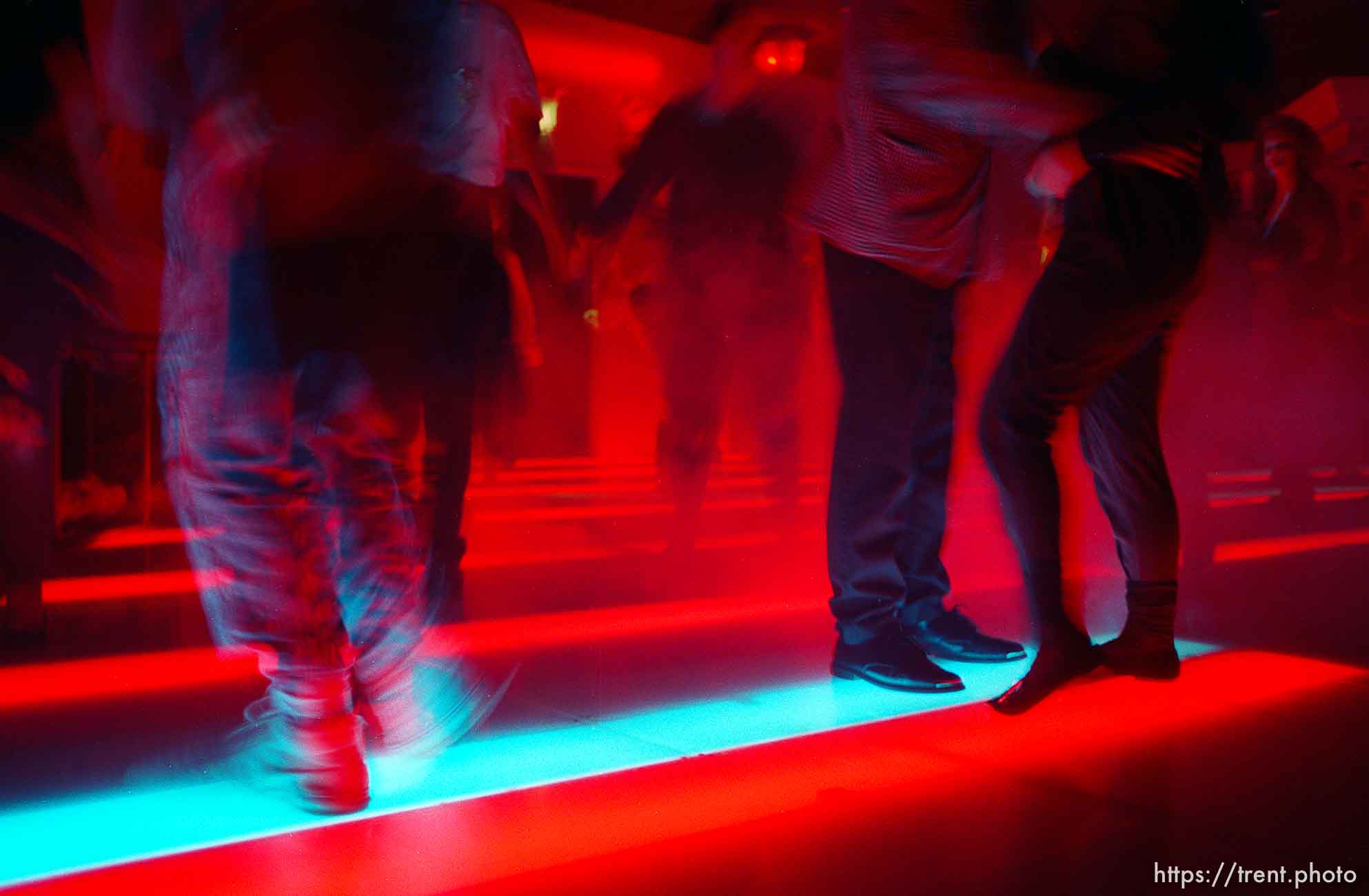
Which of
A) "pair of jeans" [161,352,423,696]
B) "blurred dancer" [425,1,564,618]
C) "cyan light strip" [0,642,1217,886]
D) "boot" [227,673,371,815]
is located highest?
"blurred dancer" [425,1,564,618]

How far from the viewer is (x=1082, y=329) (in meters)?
1.70

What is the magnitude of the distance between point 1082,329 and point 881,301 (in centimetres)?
37

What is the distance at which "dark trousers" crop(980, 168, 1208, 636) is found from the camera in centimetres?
170

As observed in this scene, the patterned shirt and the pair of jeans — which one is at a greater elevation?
the patterned shirt

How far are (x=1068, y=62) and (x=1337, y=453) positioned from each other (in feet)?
18.9

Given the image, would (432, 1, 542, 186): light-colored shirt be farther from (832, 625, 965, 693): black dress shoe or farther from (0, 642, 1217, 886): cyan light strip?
(832, 625, 965, 693): black dress shoe

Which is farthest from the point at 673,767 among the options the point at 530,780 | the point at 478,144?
the point at 478,144

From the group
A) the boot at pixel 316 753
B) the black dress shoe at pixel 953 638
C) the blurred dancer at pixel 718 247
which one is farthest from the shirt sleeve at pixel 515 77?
the black dress shoe at pixel 953 638

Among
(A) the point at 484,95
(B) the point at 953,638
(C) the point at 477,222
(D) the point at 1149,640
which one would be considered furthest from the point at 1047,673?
(A) the point at 484,95

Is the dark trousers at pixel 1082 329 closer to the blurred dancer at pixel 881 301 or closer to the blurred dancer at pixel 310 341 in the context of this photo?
the blurred dancer at pixel 881 301

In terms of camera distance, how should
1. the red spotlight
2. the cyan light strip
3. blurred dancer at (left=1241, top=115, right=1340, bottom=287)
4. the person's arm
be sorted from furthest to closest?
blurred dancer at (left=1241, top=115, right=1340, bottom=287)
the red spotlight
the person's arm
the cyan light strip

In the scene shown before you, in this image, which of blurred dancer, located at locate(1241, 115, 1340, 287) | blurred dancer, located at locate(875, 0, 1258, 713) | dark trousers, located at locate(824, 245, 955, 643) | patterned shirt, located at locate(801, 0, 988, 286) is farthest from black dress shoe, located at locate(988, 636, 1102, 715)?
blurred dancer, located at locate(1241, 115, 1340, 287)

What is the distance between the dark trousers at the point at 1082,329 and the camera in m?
1.70

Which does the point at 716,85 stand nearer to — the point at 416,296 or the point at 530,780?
the point at 416,296
